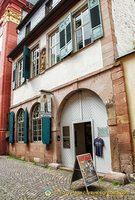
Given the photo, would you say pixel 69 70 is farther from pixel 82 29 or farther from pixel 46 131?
pixel 46 131

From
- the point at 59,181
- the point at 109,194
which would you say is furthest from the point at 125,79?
the point at 59,181

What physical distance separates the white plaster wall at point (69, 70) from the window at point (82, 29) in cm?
58

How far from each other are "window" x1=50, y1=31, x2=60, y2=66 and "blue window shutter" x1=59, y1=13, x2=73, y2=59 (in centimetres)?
71

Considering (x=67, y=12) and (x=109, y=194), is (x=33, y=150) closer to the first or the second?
(x=109, y=194)

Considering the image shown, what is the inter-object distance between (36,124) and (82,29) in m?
5.41

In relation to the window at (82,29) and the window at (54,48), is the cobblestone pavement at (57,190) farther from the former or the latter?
the window at (54,48)

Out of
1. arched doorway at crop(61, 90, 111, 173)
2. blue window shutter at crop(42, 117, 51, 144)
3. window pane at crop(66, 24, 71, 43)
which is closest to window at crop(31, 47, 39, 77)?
window pane at crop(66, 24, 71, 43)

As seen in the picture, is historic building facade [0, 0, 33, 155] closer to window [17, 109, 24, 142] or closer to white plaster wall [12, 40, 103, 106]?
window [17, 109, 24, 142]

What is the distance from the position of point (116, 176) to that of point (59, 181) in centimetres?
170

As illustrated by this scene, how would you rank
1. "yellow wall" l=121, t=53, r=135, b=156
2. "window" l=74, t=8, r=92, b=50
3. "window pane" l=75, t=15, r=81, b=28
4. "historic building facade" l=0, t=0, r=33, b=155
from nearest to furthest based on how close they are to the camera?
"yellow wall" l=121, t=53, r=135, b=156 → "window" l=74, t=8, r=92, b=50 → "window pane" l=75, t=15, r=81, b=28 → "historic building facade" l=0, t=0, r=33, b=155

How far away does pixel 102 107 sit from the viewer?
19.7 feet

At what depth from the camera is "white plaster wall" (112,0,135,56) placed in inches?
239

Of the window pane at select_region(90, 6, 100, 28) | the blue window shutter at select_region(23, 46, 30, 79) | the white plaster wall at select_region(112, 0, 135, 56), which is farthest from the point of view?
the blue window shutter at select_region(23, 46, 30, 79)

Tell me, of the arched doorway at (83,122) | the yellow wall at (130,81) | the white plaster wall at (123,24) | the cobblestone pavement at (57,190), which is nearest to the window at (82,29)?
the white plaster wall at (123,24)
